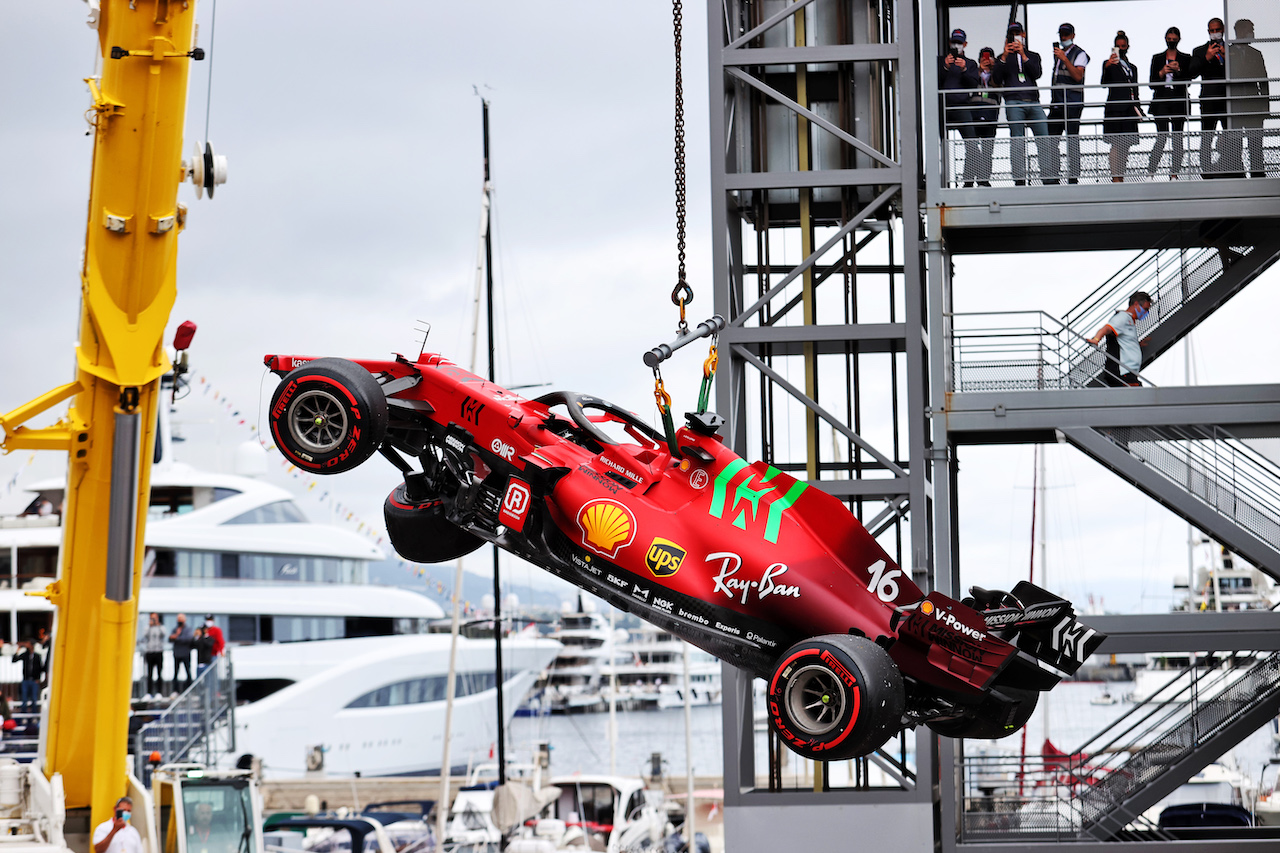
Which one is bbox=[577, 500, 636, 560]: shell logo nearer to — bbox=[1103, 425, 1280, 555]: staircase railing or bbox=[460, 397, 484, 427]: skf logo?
bbox=[460, 397, 484, 427]: skf logo

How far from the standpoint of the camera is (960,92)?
1600 cm

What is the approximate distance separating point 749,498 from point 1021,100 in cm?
999

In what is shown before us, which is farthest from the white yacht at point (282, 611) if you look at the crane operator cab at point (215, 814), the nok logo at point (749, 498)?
the nok logo at point (749, 498)

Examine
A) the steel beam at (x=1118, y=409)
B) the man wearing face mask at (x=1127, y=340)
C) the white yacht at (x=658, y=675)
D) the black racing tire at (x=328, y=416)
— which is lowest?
the white yacht at (x=658, y=675)

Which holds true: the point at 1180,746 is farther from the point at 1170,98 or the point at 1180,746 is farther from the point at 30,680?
the point at 30,680

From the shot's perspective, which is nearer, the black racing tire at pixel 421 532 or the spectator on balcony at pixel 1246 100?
the black racing tire at pixel 421 532

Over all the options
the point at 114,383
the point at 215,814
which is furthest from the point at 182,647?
the point at 114,383

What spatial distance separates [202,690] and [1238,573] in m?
49.7

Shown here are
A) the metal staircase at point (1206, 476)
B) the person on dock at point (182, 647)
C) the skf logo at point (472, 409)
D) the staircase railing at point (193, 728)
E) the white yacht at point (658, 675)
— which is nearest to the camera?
the skf logo at point (472, 409)

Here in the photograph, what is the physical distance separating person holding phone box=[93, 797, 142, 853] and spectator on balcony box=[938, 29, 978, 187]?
11.7 meters

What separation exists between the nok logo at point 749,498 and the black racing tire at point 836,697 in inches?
33.1

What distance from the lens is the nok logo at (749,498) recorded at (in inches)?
350

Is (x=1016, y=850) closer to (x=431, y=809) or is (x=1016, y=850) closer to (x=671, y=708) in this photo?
(x=431, y=809)

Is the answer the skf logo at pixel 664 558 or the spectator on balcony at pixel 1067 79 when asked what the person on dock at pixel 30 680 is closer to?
the spectator on balcony at pixel 1067 79
